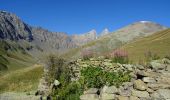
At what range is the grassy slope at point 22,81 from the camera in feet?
142

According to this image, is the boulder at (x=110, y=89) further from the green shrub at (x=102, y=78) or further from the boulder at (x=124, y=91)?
the green shrub at (x=102, y=78)

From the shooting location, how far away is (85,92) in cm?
2288

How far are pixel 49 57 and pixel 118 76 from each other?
43.9 feet

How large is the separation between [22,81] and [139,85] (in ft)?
97.8

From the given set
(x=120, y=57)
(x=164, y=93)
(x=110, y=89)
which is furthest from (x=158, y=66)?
(x=120, y=57)

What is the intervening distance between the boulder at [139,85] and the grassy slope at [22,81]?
2280cm

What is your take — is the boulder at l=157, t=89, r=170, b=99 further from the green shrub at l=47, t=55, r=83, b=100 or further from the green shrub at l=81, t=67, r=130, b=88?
the green shrub at l=47, t=55, r=83, b=100

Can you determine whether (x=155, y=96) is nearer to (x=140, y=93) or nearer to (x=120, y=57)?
(x=140, y=93)

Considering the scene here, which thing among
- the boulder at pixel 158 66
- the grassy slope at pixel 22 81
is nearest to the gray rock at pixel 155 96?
the boulder at pixel 158 66

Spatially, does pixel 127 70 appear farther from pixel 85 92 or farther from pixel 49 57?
pixel 49 57

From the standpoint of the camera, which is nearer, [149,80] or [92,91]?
[149,80]

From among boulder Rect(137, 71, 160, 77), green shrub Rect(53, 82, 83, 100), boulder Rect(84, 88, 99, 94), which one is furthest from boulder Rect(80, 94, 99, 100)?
boulder Rect(137, 71, 160, 77)

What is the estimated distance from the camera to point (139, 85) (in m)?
20.3

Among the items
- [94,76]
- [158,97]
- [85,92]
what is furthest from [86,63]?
[158,97]
